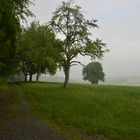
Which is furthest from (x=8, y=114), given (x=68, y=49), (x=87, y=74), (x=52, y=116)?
(x=87, y=74)

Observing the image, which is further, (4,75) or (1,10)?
(4,75)

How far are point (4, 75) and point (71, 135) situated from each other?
56037mm

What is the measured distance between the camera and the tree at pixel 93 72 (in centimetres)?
11763

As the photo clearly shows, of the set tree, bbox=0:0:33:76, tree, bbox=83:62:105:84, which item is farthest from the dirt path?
tree, bbox=83:62:105:84

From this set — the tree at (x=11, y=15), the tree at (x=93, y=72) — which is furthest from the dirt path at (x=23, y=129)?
the tree at (x=93, y=72)

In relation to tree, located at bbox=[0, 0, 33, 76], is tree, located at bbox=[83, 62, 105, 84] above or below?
above

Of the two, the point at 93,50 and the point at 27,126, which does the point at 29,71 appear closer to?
the point at 93,50

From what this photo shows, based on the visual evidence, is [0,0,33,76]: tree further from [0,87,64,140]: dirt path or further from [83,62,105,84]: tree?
[83,62,105,84]: tree

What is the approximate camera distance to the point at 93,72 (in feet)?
386

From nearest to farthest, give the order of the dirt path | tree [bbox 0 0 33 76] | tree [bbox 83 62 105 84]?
the dirt path < tree [bbox 0 0 33 76] < tree [bbox 83 62 105 84]

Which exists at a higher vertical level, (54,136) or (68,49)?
(68,49)

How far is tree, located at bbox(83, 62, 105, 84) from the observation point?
118 metres

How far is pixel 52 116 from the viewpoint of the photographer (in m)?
19.7

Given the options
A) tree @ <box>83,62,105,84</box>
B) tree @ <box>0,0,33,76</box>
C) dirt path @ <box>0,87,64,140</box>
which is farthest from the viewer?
tree @ <box>83,62,105,84</box>
